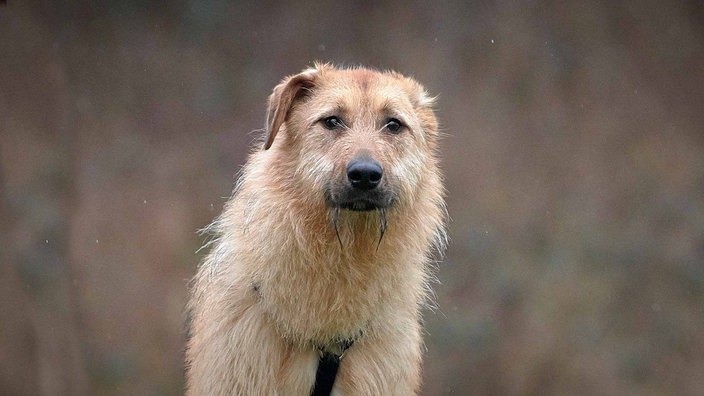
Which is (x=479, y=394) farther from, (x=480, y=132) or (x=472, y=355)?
(x=480, y=132)

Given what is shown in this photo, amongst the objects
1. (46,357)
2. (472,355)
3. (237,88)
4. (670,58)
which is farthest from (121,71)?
(670,58)

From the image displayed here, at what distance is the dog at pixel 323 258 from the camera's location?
4.44 meters

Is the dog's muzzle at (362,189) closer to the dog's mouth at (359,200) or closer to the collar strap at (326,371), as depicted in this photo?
the dog's mouth at (359,200)

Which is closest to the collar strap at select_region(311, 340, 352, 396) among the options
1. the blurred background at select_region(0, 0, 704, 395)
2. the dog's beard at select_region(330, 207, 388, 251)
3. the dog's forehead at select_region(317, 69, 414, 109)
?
the dog's beard at select_region(330, 207, 388, 251)

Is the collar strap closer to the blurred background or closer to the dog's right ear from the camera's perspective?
the dog's right ear

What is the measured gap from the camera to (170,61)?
757 cm

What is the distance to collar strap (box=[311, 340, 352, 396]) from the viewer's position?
14.6 ft

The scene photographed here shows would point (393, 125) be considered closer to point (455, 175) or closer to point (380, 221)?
point (380, 221)

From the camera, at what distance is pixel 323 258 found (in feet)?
14.7

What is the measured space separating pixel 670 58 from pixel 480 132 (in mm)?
1587

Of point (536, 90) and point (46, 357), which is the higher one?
→ point (536, 90)

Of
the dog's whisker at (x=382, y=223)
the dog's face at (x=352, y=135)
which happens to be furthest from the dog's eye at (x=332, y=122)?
the dog's whisker at (x=382, y=223)

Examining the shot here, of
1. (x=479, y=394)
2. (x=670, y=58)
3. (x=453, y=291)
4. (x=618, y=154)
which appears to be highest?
(x=670, y=58)

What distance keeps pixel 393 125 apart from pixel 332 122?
0.96ft
